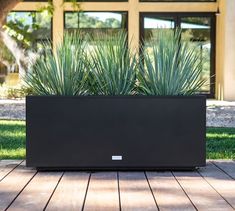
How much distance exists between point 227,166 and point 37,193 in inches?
69.2

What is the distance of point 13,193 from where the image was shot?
12.2ft

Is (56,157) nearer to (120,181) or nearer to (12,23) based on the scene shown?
(120,181)

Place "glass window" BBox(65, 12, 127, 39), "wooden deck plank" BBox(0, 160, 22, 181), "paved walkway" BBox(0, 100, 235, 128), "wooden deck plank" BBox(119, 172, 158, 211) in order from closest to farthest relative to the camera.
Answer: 1. "wooden deck plank" BBox(119, 172, 158, 211)
2. "wooden deck plank" BBox(0, 160, 22, 181)
3. "paved walkway" BBox(0, 100, 235, 128)
4. "glass window" BBox(65, 12, 127, 39)

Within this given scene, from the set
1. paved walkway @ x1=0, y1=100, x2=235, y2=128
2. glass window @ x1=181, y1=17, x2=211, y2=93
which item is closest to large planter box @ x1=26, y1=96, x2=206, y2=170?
paved walkway @ x1=0, y1=100, x2=235, y2=128

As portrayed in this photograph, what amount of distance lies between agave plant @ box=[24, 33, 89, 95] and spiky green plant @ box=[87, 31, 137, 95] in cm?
10

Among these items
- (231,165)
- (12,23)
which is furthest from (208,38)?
(231,165)

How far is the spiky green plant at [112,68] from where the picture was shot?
472 cm

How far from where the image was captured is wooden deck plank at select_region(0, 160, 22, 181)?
4461 millimetres

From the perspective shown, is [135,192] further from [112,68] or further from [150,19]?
[150,19]

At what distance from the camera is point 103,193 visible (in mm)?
3729

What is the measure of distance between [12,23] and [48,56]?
41.1 feet

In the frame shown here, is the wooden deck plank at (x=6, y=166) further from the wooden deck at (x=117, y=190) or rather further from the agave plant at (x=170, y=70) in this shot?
the agave plant at (x=170, y=70)

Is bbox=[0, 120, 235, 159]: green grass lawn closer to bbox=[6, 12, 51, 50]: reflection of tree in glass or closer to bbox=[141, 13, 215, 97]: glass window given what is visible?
bbox=[6, 12, 51, 50]: reflection of tree in glass

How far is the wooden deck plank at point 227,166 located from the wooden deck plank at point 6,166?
168 cm
